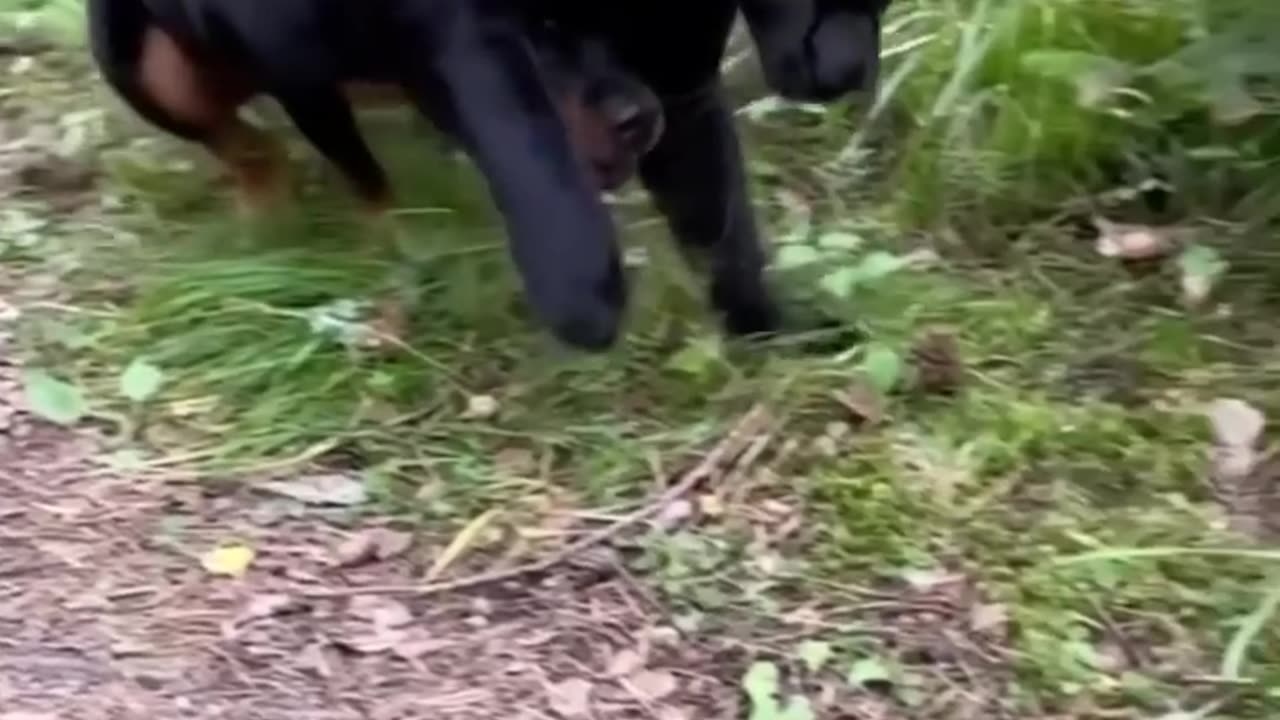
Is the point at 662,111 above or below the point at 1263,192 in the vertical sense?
above

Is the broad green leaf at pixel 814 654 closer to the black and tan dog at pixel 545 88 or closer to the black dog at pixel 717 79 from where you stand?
the black and tan dog at pixel 545 88

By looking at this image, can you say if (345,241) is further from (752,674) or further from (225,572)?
(752,674)

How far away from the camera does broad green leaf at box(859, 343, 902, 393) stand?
72.4 inches

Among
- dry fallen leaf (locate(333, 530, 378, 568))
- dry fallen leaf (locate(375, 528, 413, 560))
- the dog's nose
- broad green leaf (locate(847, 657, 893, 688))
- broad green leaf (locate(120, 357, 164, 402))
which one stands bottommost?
broad green leaf (locate(847, 657, 893, 688))

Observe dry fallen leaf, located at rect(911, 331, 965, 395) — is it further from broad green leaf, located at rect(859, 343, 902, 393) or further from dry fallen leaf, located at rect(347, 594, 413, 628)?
dry fallen leaf, located at rect(347, 594, 413, 628)

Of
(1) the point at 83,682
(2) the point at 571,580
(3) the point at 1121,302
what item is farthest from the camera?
(3) the point at 1121,302

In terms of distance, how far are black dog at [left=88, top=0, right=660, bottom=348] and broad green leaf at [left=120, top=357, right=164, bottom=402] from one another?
25 centimetres

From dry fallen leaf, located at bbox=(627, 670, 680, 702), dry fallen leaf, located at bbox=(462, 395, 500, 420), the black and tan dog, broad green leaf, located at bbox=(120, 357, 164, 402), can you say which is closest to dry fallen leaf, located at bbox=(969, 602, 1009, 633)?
dry fallen leaf, located at bbox=(627, 670, 680, 702)

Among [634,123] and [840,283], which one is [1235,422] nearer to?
[840,283]

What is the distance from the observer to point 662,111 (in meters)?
1.68

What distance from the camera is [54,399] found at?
1839 mm

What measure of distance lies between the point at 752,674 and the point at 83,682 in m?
0.46

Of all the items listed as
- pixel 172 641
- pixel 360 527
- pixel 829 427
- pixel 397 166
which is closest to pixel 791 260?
pixel 829 427

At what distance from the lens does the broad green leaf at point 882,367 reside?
6.03 feet
